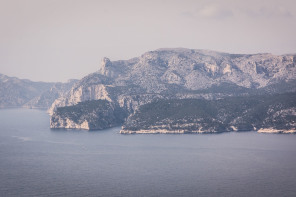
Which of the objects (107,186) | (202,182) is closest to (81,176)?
(107,186)

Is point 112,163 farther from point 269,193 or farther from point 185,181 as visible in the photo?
point 269,193

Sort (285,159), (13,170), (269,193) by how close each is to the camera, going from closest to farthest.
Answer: (269,193)
(13,170)
(285,159)

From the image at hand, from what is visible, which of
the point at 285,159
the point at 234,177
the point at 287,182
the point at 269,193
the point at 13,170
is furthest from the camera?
the point at 285,159

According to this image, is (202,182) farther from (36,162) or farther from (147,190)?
(36,162)

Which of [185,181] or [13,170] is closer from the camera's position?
[185,181]

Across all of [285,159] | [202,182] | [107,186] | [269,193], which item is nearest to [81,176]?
[107,186]

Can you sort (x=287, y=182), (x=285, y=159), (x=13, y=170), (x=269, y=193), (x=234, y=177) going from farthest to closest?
1. (x=285, y=159)
2. (x=13, y=170)
3. (x=234, y=177)
4. (x=287, y=182)
5. (x=269, y=193)

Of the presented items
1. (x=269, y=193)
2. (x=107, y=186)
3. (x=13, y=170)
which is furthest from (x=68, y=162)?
(x=269, y=193)

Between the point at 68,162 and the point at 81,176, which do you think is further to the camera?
the point at 68,162
